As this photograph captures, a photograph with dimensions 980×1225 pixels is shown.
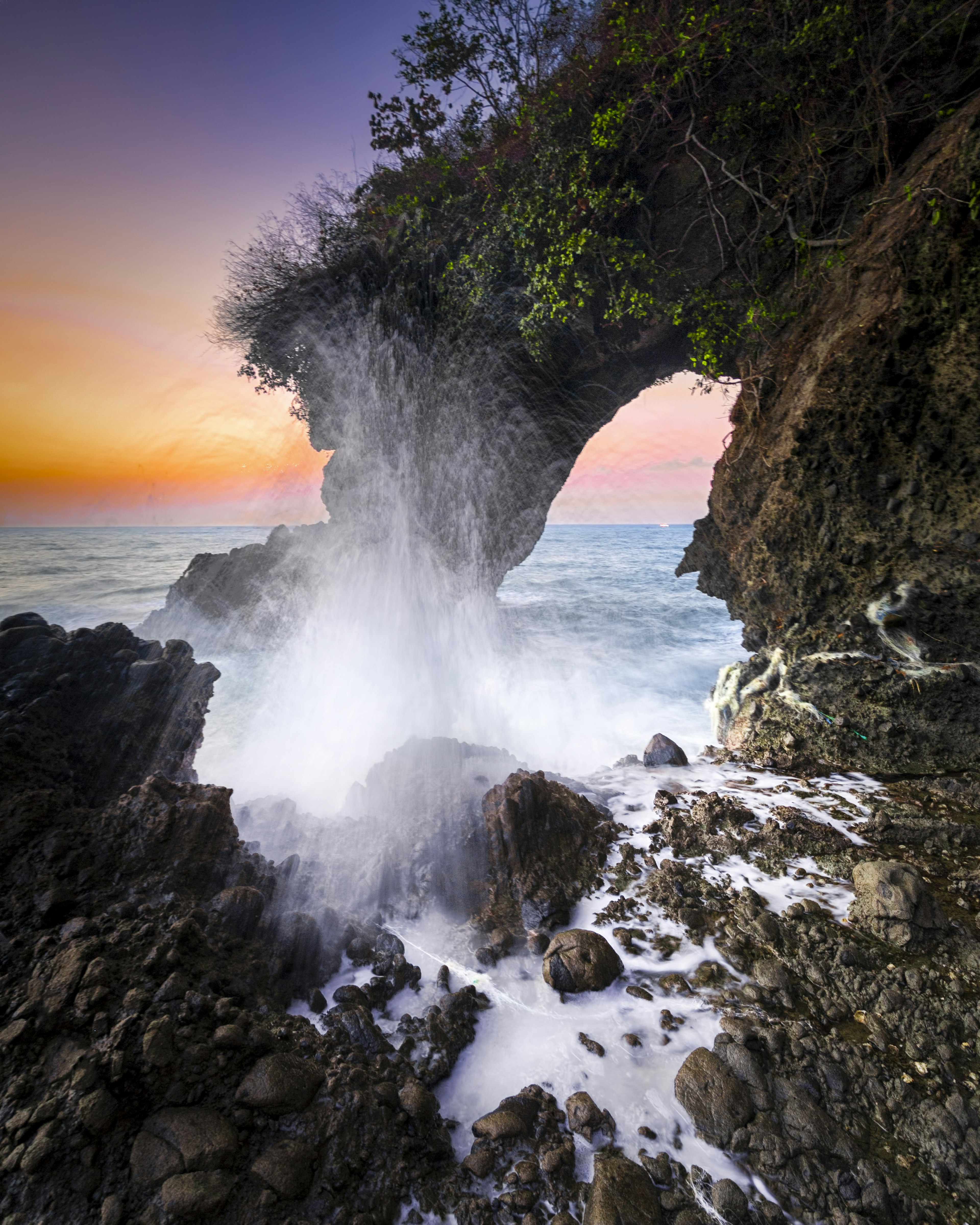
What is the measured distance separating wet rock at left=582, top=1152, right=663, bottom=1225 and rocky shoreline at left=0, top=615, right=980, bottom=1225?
1 cm

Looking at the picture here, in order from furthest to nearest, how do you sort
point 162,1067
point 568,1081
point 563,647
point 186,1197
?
point 563,647 → point 568,1081 → point 162,1067 → point 186,1197

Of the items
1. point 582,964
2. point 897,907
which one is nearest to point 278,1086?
point 582,964

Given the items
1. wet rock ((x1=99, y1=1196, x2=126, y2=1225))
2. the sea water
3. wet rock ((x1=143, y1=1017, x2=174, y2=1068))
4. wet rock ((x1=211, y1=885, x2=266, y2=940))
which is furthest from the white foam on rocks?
wet rock ((x1=99, y1=1196, x2=126, y2=1225))

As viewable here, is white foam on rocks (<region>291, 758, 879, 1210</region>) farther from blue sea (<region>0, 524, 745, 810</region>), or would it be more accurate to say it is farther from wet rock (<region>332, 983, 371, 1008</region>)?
blue sea (<region>0, 524, 745, 810</region>)

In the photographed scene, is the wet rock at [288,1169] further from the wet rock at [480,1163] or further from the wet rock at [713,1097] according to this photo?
the wet rock at [713,1097]

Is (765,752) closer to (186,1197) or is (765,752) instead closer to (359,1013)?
(359,1013)

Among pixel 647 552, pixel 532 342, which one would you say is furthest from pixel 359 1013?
pixel 647 552

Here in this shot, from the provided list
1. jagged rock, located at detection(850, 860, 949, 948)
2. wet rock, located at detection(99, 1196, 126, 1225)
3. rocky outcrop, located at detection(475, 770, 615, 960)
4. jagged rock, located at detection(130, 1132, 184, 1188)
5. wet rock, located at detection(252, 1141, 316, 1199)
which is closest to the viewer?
wet rock, located at detection(99, 1196, 126, 1225)

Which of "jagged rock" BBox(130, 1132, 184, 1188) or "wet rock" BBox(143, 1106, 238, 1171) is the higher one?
"jagged rock" BBox(130, 1132, 184, 1188)

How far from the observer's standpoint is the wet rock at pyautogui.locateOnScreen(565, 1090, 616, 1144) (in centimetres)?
247

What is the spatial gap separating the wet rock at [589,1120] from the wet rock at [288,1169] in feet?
4.31

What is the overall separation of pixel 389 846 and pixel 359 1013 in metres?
1.89

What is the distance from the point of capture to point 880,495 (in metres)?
5.16

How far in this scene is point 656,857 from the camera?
4.38 metres
